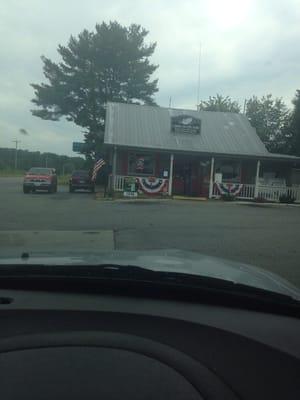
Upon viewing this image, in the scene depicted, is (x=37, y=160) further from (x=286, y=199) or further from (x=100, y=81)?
(x=286, y=199)

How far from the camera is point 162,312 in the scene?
1.86 metres

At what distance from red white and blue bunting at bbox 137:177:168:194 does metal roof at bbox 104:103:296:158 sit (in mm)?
1744

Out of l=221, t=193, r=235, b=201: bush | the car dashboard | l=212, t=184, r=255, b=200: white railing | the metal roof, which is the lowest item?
l=221, t=193, r=235, b=201: bush

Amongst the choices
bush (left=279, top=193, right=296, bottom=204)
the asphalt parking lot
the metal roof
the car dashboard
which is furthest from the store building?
the car dashboard

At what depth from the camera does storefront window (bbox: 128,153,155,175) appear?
28391 millimetres

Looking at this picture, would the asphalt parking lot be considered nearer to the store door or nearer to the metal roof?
the metal roof

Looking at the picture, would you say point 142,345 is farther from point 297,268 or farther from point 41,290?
point 297,268

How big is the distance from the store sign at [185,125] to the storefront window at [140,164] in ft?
8.26

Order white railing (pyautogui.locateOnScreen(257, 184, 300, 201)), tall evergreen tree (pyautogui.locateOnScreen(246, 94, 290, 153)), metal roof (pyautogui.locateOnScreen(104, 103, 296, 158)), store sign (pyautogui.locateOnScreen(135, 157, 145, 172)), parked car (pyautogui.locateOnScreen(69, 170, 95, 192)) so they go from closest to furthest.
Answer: white railing (pyautogui.locateOnScreen(257, 184, 300, 201)) → metal roof (pyautogui.locateOnScreen(104, 103, 296, 158)) → store sign (pyautogui.locateOnScreen(135, 157, 145, 172)) → parked car (pyautogui.locateOnScreen(69, 170, 95, 192)) → tall evergreen tree (pyautogui.locateOnScreen(246, 94, 290, 153))

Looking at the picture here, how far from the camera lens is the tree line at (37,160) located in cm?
7075

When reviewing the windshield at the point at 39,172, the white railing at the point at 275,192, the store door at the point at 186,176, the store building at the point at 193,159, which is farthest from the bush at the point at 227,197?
the windshield at the point at 39,172

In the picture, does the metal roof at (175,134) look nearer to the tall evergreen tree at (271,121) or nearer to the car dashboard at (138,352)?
the tall evergreen tree at (271,121)

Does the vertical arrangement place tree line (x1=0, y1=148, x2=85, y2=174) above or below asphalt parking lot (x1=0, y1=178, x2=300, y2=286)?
above

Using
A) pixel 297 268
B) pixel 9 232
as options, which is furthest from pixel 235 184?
pixel 297 268
